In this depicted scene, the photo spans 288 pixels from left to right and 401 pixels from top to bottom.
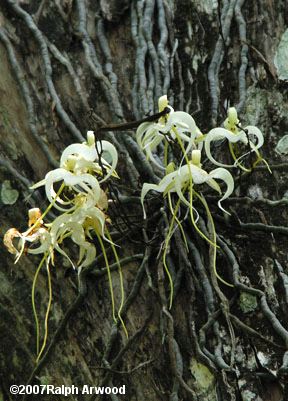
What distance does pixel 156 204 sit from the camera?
68.5 inches

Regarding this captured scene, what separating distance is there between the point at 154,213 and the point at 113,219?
5.2 inches

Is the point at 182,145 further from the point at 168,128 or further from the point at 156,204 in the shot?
the point at 156,204

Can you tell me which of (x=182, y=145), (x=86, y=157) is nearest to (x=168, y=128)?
(x=182, y=145)

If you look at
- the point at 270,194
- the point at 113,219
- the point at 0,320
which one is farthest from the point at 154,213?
the point at 0,320

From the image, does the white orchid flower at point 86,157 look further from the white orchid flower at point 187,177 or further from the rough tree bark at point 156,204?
the rough tree bark at point 156,204

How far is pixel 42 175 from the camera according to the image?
6.35 ft

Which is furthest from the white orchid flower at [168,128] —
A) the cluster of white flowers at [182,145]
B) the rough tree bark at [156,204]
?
the rough tree bark at [156,204]

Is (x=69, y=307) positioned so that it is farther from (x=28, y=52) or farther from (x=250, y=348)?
(x=28, y=52)

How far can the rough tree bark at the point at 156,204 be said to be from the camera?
1.64 metres

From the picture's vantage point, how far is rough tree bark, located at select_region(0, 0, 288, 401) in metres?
1.64

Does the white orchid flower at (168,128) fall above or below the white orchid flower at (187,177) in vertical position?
above

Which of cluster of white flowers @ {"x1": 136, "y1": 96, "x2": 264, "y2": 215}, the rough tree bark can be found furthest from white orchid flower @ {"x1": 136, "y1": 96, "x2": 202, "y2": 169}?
the rough tree bark

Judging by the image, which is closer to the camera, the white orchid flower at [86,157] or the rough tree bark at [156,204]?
the white orchid flower at [86,157]

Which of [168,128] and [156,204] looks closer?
[168,128]
